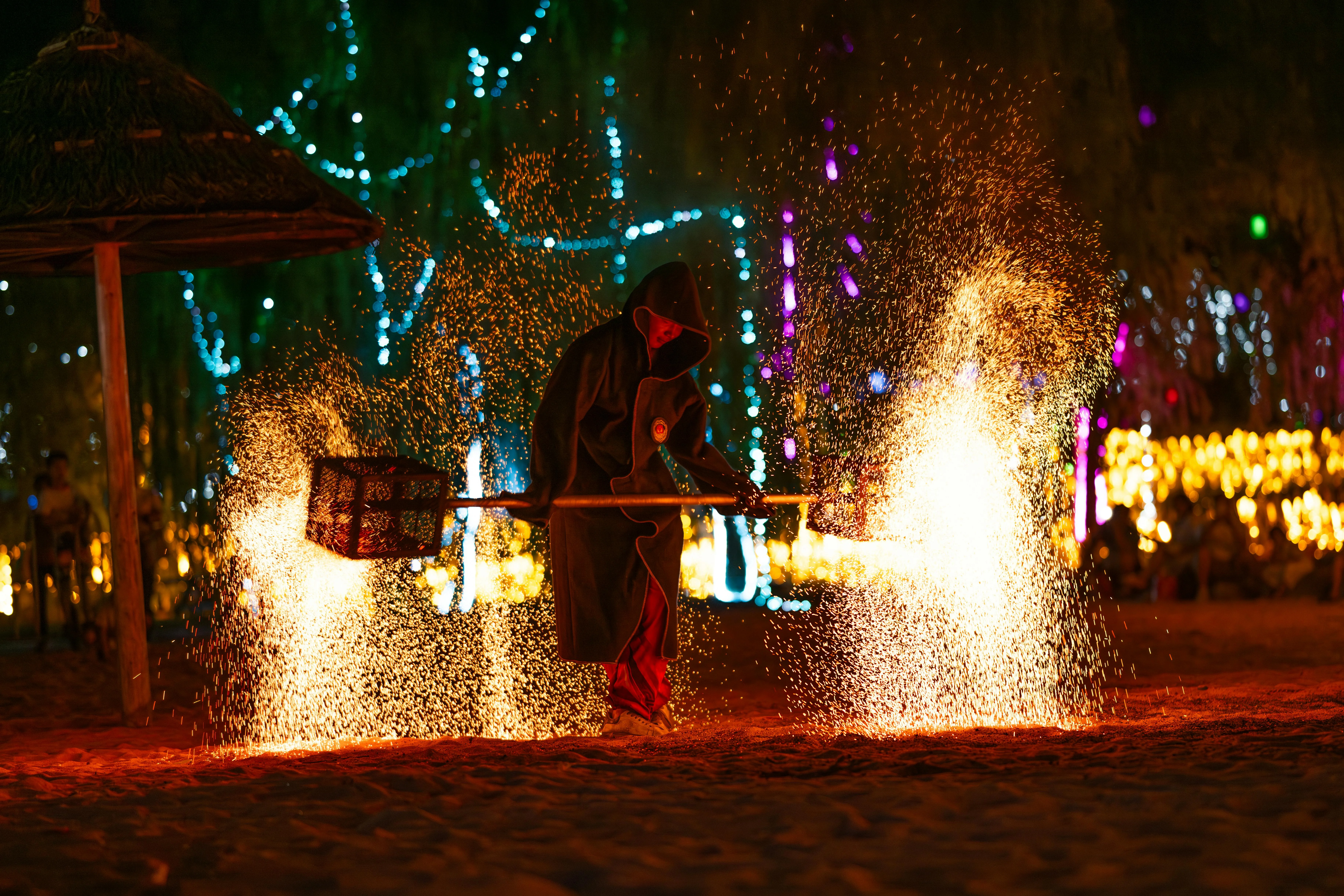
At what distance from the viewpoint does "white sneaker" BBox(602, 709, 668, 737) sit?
6.71 m

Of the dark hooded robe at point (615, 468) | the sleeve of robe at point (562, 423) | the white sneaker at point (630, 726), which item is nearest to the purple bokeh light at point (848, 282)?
the dark hooded robe at point (615, 468)

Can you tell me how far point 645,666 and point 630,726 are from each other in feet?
0.92

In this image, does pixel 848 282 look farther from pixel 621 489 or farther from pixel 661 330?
pixel 621 489

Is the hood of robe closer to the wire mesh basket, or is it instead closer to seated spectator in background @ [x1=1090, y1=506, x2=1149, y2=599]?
the wire mesh basket

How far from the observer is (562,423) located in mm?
6719

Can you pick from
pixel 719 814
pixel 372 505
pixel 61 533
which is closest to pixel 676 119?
pixel 61 533

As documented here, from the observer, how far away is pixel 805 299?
1433 cm

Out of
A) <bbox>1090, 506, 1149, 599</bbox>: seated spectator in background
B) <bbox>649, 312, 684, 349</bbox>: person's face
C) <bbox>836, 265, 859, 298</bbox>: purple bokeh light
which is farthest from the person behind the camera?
<bbox>1090, 506, 1149, 599</bbox>: seated spectator in background

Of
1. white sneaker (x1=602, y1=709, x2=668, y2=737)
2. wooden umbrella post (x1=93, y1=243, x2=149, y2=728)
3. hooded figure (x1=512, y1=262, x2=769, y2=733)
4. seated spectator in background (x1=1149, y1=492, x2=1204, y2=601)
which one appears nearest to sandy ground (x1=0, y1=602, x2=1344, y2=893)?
white sneaker (x1=602, y1=709, x2=668, y2=737)

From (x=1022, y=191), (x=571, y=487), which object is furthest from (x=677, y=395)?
(x=1022, y=191)

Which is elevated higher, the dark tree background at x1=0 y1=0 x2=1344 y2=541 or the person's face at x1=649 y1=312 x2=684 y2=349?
the dark tree background at x1=0 y1=0 x2=1344 y2=541

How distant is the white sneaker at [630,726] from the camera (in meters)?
6.71

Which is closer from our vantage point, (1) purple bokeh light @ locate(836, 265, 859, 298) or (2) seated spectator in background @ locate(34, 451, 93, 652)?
(2) seated spectator in background @ locate(34, 451, 93, 652)

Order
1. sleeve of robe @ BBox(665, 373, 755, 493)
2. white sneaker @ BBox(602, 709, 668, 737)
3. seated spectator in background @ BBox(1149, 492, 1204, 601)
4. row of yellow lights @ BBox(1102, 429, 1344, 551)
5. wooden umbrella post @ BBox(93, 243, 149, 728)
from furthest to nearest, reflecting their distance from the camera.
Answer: row of yellow lights @ BBox(1102, 429, 1344, 551), seated spectator in background @ BBox(1149, 492, 1204, 601), wooden umbrella post @ BBox(93, 243, 149, 728), sleeve of robe @ BBox(665, 373, 755, 493), white sneaker @ BBox(602, 709, 668, 737)
